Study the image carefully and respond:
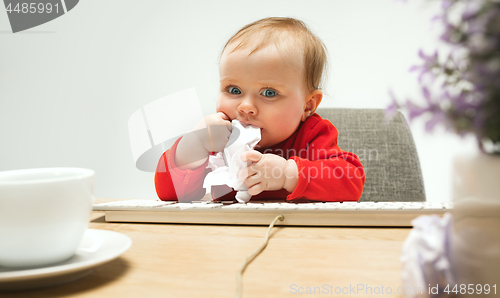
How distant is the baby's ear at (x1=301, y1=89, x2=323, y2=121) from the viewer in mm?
967

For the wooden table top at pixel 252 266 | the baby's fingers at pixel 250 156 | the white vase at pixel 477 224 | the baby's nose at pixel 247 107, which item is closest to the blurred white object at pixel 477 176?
the white vase at pixel 477 224

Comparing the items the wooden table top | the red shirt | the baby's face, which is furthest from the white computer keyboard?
the baby's face

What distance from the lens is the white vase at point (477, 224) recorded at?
0.22 meters

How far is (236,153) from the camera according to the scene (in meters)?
0.76

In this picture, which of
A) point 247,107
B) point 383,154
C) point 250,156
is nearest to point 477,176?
point 250,156

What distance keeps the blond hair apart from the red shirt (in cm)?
13

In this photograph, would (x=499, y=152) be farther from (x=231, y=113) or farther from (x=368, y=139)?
(x=368, y=139)

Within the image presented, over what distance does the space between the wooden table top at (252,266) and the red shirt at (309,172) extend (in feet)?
1.00

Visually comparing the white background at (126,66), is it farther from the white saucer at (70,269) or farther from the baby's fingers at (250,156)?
the white saucer at (70,269)

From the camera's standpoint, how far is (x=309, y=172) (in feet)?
2.59

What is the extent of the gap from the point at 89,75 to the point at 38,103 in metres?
0.36

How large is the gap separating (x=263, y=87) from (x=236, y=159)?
8.2 inches

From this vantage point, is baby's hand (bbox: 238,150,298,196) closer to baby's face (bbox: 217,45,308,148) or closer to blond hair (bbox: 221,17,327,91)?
baby's face (bbox: 217,45,308,148)
